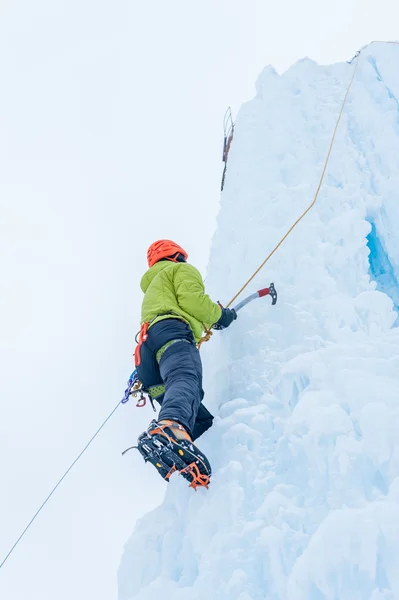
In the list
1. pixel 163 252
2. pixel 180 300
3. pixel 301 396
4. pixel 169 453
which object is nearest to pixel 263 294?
pixel 180 300

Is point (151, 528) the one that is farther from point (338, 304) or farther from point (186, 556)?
point (338, 304)

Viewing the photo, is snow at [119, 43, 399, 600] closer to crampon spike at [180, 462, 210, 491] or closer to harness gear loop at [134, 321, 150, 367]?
crampon spike at [180, 462, 210, 491]

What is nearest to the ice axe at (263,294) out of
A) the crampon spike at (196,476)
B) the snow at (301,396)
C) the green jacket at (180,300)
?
the snow at (301,396)

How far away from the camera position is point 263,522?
239 cm

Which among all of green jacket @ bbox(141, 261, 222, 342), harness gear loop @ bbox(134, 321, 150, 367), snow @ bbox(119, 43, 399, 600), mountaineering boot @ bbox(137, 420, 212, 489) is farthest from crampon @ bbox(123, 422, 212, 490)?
green jacket @ bbox(141, 261, 222, 342)

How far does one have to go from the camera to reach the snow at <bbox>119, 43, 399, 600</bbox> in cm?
217

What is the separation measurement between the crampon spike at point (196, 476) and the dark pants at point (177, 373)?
162mm

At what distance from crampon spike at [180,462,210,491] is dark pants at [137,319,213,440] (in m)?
0.16

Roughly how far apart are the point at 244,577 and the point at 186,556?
42cm

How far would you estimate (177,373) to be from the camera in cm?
286

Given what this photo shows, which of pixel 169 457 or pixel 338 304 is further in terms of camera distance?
pixel 338 304

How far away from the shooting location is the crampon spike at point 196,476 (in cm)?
258

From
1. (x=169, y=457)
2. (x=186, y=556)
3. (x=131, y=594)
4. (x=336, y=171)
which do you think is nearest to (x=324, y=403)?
(x=169, y=457)

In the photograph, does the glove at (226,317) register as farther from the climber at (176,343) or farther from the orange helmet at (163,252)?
Result: the orange helmet at (163,252)
